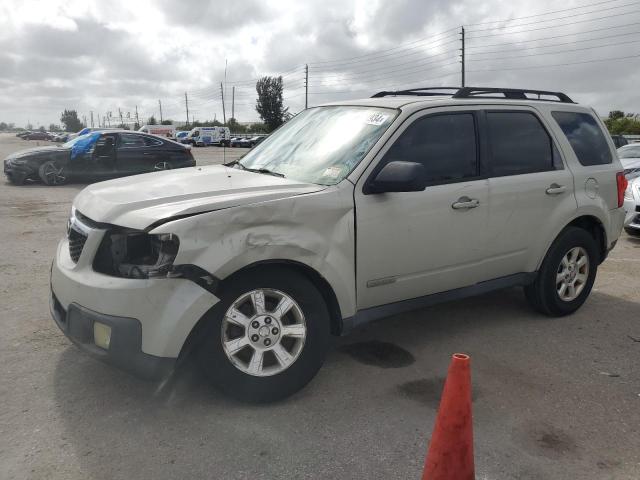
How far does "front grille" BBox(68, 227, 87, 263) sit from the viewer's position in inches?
128

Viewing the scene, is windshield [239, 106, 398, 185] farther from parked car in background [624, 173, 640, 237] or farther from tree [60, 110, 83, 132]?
tree [60, 110, 83, 132]

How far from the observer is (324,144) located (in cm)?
392

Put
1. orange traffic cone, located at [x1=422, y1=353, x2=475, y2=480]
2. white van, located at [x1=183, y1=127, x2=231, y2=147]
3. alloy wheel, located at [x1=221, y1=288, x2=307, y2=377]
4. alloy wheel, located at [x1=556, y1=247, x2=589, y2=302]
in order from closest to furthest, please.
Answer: orange traffic cone, located at [x1=422, y1=353, x2=475, y2=480] → alloy wheel, located at [x1=221, y1=288, x2=307, y2=377] → alloy wheel, located at [x1=556, y1=247, x2=589, y2=302] → white van, located at [x1=183, y1=127, x2=231, y2=147]

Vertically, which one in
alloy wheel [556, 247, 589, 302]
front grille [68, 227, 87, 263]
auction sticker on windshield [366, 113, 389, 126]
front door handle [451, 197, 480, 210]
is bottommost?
alloy wheel [556, 247, 589, 302]

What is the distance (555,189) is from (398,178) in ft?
6.14

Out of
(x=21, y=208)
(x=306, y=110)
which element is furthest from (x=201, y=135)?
(x=306, y=110)

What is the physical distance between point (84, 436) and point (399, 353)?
218 cm

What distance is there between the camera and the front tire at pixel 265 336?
10.2 ft

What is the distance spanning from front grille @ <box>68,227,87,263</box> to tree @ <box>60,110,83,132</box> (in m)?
155

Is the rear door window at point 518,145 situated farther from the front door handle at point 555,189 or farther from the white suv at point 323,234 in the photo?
the front door handle at point 555,189

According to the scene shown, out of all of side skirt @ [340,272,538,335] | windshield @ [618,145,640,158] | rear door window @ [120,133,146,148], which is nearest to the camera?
side skirt @ [340,272,538,335]

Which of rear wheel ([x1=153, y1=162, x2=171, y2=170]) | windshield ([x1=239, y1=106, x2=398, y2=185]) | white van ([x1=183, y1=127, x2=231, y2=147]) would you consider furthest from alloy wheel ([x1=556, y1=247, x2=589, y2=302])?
white van ([x1=183, y1=127, x2=231, y2=147])

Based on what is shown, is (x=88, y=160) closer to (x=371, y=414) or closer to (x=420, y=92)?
(x=420, y=92)

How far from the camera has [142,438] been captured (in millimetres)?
2949
